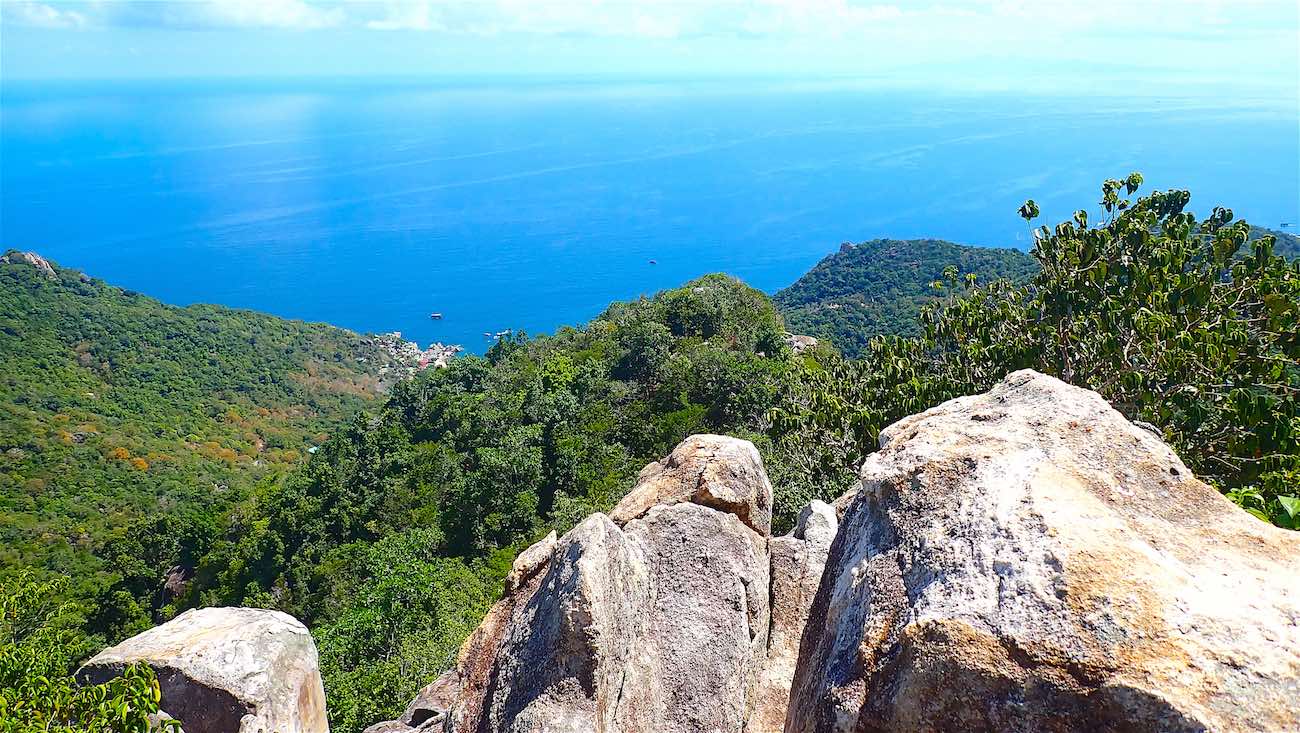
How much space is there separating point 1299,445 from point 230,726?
15.3m

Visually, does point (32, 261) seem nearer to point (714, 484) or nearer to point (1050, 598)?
point (714, 484)

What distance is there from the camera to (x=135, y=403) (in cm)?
7038

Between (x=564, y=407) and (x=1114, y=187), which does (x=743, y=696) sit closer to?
(x=1114, y=187)

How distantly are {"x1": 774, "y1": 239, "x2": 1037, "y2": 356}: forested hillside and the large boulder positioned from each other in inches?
2233

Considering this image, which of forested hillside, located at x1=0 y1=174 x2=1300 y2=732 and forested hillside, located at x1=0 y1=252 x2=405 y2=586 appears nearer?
forested hillside, located at x1=0 y1=174 x2=1300 y2=732

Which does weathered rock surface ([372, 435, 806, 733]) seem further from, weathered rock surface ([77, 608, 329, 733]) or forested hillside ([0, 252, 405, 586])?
forested hillside ([0, 252, 405, 586])

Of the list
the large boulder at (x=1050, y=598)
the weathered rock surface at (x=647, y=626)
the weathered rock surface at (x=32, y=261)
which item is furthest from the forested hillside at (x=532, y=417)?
the weathered rock surface at (x=32, y=261)

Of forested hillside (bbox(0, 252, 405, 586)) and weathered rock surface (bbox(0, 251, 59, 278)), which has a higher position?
weathered rock surface (bbox(0, 251, 59, 278))

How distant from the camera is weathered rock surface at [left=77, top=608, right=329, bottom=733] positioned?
34.2 ft

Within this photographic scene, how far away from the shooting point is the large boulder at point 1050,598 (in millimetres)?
3967

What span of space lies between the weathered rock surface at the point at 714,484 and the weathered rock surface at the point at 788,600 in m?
0.69

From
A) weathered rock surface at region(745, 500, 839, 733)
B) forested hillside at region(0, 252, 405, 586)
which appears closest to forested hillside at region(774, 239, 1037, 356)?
forested hillside at region(0, 252, 405, 586)

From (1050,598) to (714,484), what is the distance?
7.50m

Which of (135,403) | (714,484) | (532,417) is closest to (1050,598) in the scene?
(714,484)
